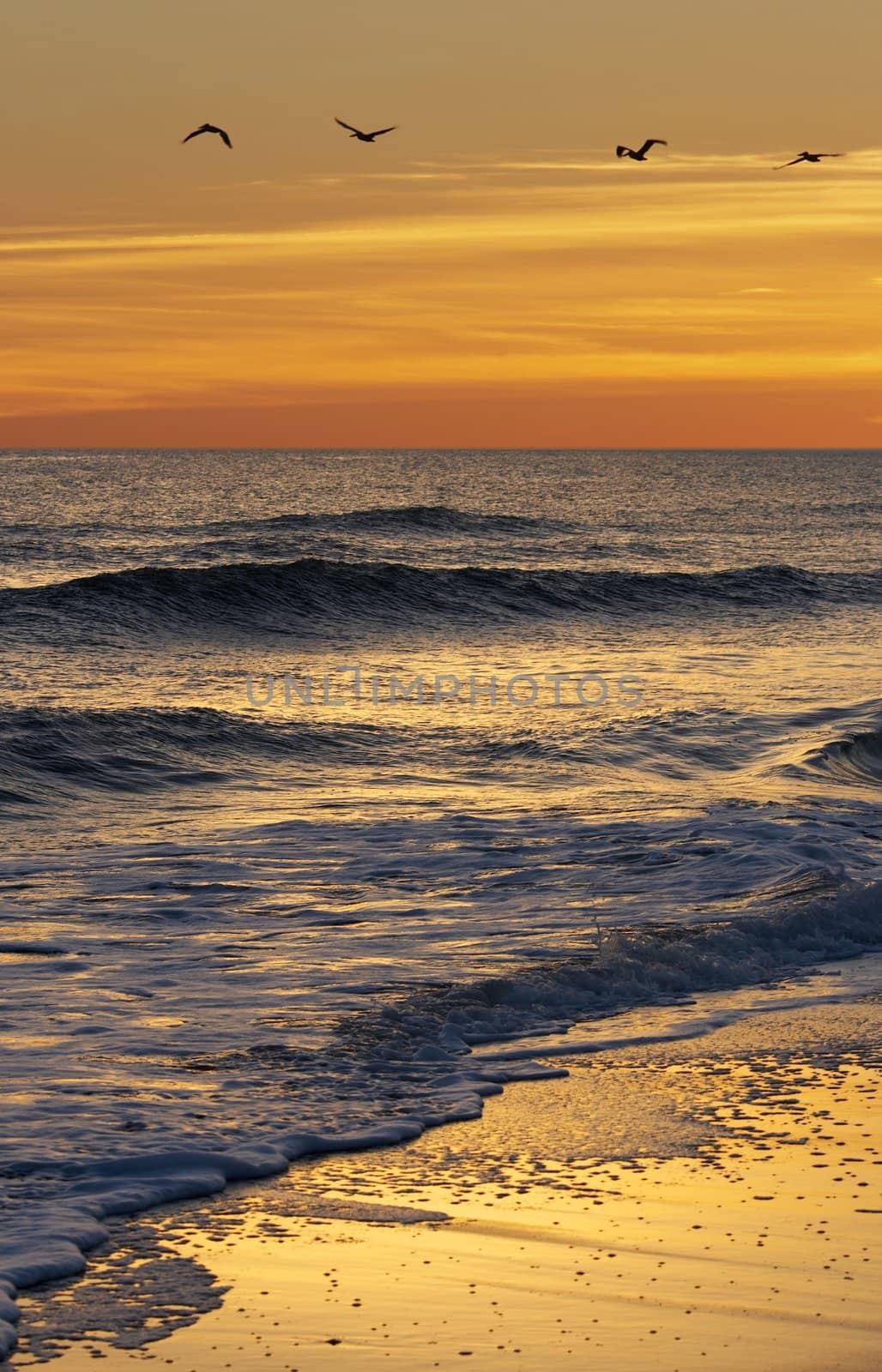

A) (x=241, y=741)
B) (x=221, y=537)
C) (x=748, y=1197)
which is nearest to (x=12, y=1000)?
(x=748, y=1197)

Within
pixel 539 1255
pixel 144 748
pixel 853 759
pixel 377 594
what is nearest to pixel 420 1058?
pixel 539 1255

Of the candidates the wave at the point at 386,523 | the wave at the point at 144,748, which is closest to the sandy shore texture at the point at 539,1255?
the wave at the point at 144,748

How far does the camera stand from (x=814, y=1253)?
522 centimetres

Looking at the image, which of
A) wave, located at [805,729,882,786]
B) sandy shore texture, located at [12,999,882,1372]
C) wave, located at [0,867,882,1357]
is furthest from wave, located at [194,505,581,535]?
sandy shore texture, located at [12,999,882,1372]

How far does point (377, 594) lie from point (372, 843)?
69.4 ft

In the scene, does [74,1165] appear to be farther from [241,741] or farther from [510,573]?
[510,573]

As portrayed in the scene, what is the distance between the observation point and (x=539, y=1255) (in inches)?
206

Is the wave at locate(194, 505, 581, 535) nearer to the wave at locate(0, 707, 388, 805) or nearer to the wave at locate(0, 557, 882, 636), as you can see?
the wave at locate(0, 557, 882, 636)

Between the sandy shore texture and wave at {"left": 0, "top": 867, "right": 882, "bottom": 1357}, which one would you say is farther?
wave at {"left": 0, "top": 867, "right": 882, "bottom": 1357}

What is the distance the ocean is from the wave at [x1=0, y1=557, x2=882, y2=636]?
12 centimetres

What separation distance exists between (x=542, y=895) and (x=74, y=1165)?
17.9 feet

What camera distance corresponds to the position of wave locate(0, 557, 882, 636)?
1146 inches

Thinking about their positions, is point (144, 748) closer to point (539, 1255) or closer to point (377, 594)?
point (539, 1255)

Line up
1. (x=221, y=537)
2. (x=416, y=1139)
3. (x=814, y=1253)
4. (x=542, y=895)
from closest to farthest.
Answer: (x=814, y=1253)
(x=416, y=1139)
(x=542, y=895)
(x=221, y=537)
